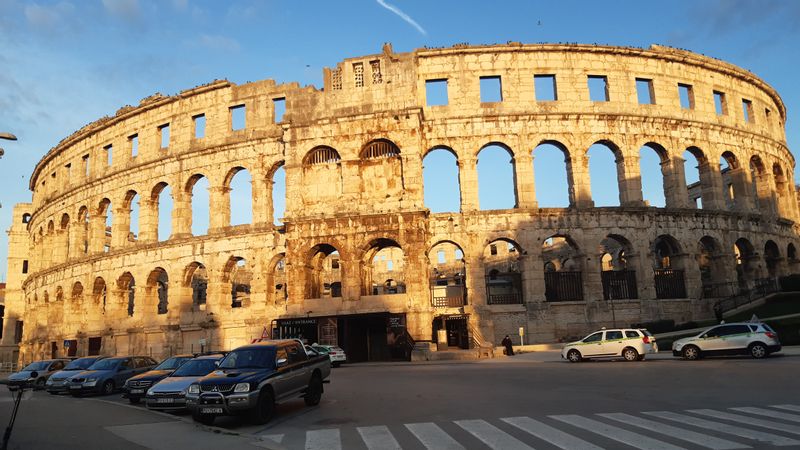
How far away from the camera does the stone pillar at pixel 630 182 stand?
35.9 m

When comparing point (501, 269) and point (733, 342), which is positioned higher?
point (501, 269)

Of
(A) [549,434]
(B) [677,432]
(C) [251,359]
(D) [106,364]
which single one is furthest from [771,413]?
(D) [106,364]

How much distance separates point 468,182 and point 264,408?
25.7 metres

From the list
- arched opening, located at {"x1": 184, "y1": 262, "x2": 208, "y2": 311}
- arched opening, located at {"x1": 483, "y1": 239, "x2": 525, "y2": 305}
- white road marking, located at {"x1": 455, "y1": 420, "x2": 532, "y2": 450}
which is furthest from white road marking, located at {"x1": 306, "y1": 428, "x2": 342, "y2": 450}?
arched opening, located at {"x1": 184, "y1": 262, "x2": 208, "y2": 311}

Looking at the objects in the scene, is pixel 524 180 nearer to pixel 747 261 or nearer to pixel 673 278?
pixel 673 278

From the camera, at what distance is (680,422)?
9.49 metres

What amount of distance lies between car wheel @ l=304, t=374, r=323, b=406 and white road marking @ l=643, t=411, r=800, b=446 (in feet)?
24.6

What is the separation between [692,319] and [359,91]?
25558 millimetres

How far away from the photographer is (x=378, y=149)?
115 ft

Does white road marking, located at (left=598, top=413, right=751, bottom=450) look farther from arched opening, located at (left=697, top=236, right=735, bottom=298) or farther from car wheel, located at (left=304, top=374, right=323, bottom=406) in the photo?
arched opening, located at (left=697, top=236, right=735, bottom=298)

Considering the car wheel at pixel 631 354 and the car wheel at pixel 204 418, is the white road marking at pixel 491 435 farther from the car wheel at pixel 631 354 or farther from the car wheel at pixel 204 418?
the car wheel at pixel 631 354

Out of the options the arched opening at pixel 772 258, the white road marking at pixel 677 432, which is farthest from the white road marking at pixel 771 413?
the arched opening at pixel 772 258

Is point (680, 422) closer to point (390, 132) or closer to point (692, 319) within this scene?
point (390, 132)

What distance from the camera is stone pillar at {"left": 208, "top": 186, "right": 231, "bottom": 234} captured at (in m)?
38.6
